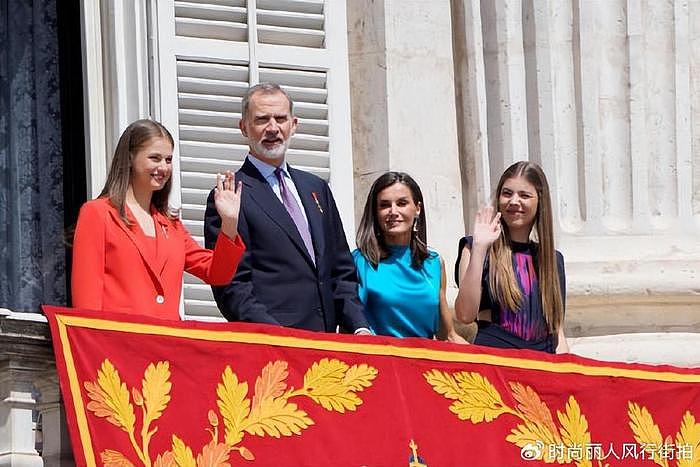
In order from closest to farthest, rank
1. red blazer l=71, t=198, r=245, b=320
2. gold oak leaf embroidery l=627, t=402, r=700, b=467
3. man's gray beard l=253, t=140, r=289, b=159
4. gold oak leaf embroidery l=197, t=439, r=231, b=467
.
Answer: gold oak leaf embroidery l=197, t=439, r=231, b=467 → red blazer l=71, t=198, r=245, b=320 → man's gray beard l=253, t=140, r=289, b=159 → gold oak leaf embroidery l=627, t=402, r=700, b=467

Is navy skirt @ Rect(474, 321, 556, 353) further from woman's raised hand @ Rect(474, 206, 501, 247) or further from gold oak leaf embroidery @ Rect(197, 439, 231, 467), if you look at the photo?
gold oak leaf embroidery @ Rect(197, 439, 231, 467)

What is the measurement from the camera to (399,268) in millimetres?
10180

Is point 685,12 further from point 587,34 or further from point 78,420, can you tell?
point 78,420

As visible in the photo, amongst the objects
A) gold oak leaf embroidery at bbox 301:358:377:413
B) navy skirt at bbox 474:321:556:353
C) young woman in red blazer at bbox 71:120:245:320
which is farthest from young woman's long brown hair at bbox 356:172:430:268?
gold oak leaf embroidery at bbox 301:358:377:413

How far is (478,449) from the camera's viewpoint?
953 centimetres

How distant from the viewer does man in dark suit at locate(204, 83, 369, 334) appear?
31.8 feet

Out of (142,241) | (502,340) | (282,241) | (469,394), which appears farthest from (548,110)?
(142,241)

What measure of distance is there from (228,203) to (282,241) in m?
0.36

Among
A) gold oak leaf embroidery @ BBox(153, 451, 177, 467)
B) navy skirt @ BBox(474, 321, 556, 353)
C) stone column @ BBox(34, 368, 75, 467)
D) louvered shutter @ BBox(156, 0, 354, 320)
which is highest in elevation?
louvered shutter @ BBox(156, 0, 354, 320)

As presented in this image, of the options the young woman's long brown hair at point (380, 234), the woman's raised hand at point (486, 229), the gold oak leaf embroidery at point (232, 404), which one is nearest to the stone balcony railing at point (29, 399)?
the gold oak leaf embroidery at point (232, 404)

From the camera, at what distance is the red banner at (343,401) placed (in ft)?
28.6

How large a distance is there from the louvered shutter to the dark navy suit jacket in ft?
4.82

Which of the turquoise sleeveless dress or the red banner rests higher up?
the turquoise sleeveless dress

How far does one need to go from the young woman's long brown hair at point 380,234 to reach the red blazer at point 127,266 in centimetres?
84
